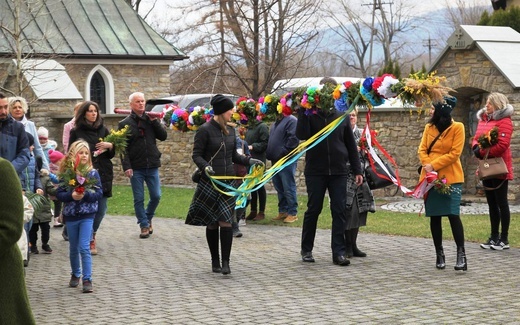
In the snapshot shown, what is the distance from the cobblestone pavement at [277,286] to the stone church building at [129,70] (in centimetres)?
187

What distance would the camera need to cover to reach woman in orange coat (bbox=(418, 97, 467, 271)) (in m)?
9.97

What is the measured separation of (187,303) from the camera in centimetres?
857

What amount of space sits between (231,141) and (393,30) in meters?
61.6

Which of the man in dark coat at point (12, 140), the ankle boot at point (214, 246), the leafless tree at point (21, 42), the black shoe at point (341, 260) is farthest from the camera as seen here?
the leafless tree at point (21, 42)

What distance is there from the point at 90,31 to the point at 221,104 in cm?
2465

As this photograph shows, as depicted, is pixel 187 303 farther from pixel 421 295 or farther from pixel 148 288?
pixel 421 295

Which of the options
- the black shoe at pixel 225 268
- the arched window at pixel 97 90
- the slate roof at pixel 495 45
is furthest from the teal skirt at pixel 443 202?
the arched window at pixel 97 90

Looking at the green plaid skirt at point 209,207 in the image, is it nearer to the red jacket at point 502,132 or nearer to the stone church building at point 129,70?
the stone church building at point 129,70

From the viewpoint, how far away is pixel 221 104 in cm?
1020

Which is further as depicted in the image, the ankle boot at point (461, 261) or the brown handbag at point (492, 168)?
the brown handbag at point (492, 168)

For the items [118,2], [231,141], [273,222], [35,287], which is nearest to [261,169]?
[231,141]

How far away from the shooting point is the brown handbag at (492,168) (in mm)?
11344

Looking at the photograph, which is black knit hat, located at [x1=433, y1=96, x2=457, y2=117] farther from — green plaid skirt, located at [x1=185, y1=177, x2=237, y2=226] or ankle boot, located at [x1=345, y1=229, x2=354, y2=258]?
green plaid skirt, located at [x1=185, y1=177, x2=237, y2=226]

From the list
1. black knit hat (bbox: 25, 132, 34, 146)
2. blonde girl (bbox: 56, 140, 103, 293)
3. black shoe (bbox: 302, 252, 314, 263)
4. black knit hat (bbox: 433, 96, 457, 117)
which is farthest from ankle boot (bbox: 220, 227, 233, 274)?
black knit hat (bbox: 25, 132, 34, 146)
